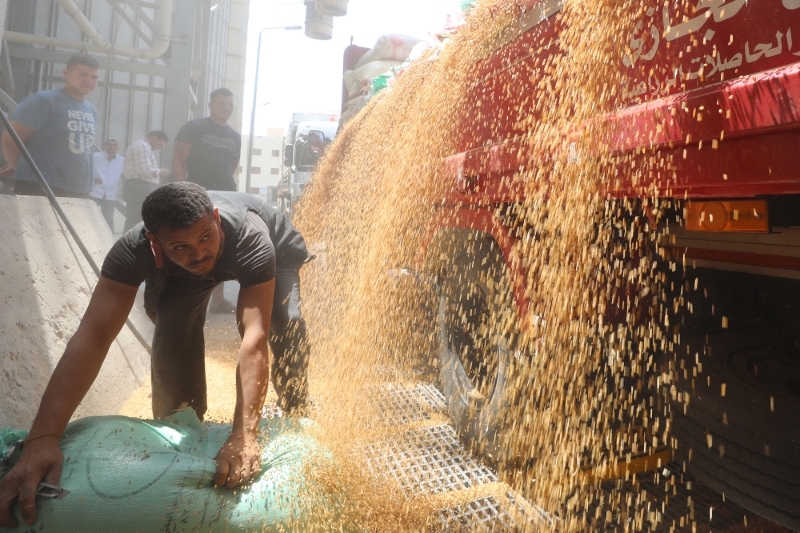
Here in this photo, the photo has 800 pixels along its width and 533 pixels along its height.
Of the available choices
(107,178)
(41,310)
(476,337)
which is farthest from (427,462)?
(107,178)

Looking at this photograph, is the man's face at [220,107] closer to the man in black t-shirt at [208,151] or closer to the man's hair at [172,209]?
the man in black t-shirt at [208,151]

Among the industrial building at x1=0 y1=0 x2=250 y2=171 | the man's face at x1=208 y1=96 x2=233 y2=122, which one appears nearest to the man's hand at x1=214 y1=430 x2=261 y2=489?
the man's face at x1=208 y1=96 x2=233 y2=122

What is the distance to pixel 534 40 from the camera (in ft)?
6.94

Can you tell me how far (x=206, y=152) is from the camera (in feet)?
19.1

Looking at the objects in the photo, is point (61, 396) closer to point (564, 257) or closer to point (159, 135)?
point (564, 257)

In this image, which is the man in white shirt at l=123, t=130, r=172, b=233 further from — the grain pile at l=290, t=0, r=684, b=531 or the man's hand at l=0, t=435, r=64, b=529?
the man's hand at l=0, t=435, r=64, b=529

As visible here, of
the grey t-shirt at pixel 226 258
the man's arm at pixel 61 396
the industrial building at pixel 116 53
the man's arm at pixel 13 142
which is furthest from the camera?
the industrial building at pixel 116 53

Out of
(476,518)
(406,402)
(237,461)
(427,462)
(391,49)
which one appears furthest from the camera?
(391,49)

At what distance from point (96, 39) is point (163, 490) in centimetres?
700

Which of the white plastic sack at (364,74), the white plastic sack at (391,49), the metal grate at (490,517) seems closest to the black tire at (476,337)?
the metal grate at (490,517)

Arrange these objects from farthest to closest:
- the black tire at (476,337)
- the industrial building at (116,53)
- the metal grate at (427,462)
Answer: the industrial building at (116,53)
the metal grate at (427,462)
the black tire at (476,337)

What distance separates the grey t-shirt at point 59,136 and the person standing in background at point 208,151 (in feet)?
3.25

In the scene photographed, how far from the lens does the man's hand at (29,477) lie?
65.9 inches

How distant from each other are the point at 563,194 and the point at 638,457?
48.6 inches
